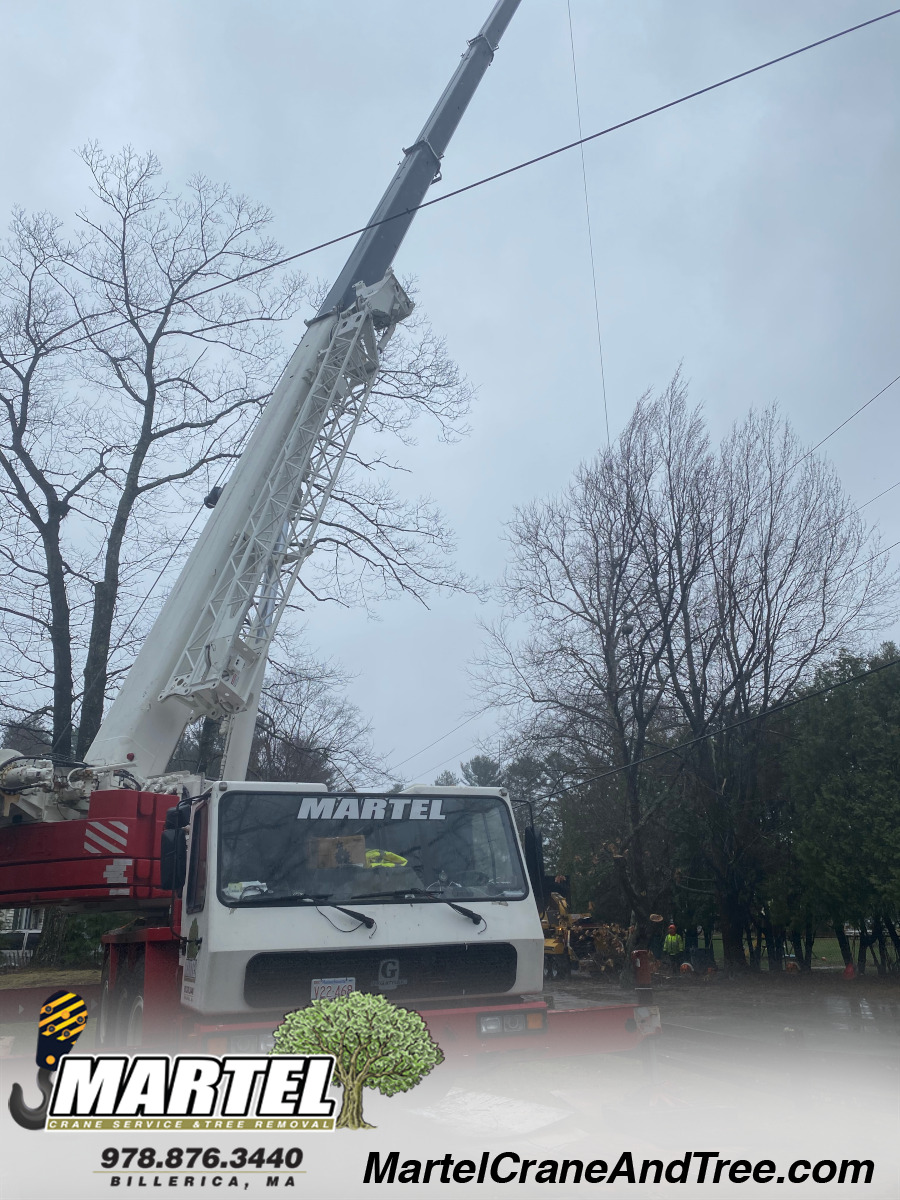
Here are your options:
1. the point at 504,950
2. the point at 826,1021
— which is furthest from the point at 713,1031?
the point at 504,950

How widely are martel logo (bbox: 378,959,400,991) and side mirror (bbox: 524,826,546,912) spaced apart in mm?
1309

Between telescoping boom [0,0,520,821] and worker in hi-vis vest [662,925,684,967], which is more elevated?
telescoping boom [0,0,520,821]

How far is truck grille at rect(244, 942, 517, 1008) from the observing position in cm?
599

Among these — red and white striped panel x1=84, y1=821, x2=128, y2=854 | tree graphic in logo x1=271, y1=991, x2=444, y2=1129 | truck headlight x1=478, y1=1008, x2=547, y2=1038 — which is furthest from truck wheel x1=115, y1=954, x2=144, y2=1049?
tree graphic in logo x1=271, y1=991, x2=444, y2=1129

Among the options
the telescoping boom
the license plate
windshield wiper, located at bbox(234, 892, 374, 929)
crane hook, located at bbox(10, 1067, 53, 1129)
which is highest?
the telescoping boom

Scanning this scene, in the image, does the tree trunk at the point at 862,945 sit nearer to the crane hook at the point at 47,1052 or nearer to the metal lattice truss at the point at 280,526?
the metal lattice truss at the point at 280,526

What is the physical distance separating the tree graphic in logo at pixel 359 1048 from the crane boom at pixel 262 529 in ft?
18.3

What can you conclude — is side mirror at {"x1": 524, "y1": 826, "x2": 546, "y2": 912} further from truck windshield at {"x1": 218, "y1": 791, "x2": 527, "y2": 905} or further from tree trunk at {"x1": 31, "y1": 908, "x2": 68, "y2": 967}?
tree trunk at {"x1": 31, "y1": 908, "x2": 68, "y2": 967}

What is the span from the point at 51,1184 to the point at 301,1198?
1.30 m

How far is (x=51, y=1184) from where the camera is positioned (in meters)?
4.70

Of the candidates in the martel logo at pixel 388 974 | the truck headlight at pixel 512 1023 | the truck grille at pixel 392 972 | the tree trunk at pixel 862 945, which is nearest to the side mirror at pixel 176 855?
the truck grille at pixel 392 972

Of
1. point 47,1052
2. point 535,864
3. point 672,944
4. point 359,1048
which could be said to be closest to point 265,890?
point 47,1052

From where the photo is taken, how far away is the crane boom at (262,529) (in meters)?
10.3

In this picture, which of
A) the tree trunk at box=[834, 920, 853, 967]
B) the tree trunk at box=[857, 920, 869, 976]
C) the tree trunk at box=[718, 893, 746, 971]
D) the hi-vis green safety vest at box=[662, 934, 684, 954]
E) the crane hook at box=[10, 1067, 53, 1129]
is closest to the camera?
the crane hook at box=[10, 1067, 53, 1129]
